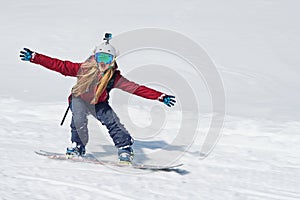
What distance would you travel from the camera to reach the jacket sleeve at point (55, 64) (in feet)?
20.6

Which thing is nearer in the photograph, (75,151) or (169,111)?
(75,151)

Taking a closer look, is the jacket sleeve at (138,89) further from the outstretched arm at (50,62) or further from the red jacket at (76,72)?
the outstretched arm at (50,62)

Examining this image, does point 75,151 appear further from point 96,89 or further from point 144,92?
point 144,92

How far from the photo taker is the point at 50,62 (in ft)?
20.7

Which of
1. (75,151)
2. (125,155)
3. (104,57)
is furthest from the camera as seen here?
(75,151)

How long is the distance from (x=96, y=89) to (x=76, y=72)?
0.32m

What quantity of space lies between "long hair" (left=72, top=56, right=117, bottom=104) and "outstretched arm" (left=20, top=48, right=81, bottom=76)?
0.10m

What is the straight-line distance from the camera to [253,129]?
8773 millimetres

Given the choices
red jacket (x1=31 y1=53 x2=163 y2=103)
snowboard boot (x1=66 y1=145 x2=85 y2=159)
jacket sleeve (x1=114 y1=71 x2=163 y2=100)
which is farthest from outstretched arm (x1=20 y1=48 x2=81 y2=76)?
snowboard boot (x1=66 y1=145 x2=85 y2=159)

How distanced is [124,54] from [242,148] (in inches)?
283

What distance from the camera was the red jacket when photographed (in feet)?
20.6

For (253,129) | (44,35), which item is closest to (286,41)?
(44,35)

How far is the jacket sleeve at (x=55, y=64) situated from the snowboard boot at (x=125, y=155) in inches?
43.5

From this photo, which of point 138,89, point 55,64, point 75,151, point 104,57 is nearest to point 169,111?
point 138,89
